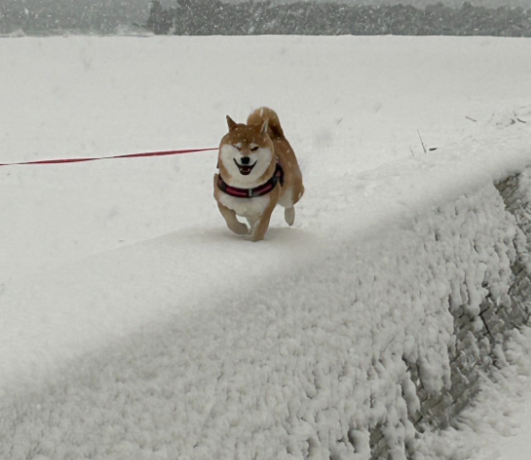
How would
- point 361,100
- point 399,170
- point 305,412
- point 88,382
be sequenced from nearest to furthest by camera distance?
point 88,382 → point 305,412 → point 399,170 → point 361,100

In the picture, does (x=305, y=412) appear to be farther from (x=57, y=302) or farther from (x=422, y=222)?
(x=422, y=222)

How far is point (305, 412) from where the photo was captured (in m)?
2.63

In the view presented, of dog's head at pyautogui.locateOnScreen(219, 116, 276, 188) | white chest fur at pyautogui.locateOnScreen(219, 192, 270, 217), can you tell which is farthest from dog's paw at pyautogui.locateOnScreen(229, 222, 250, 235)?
dog's head at pyautogui.locateOnScreen(219, 116, 276, 188)

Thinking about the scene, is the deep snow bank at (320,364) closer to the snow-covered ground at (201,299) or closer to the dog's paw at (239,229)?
the snow-covered ground at (201,299)

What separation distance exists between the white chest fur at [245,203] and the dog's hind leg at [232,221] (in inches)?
2.8

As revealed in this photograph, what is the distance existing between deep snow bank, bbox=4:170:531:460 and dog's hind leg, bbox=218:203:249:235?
352 millimetres

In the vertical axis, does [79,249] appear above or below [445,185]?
below

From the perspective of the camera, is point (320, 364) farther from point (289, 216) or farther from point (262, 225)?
point (289, 216)

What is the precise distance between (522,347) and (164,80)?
9.25 m

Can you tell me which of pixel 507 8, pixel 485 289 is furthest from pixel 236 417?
pixel 507 8

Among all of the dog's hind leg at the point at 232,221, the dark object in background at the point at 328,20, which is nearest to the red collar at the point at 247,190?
the dog's hind leg at the point at 232,221

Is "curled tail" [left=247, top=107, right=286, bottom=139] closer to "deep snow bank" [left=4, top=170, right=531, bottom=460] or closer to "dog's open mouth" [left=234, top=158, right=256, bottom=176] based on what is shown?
"dog's open mouth" [left=234, top=158, right=256, bottom=176]

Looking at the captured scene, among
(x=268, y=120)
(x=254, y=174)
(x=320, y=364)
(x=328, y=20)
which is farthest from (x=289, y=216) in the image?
(x=328, y=20)

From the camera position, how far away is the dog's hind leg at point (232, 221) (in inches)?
125
